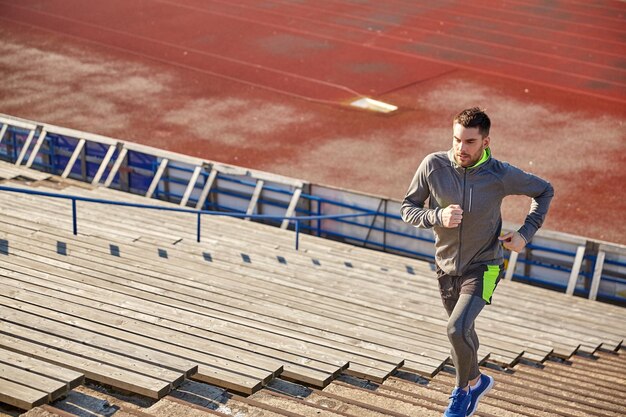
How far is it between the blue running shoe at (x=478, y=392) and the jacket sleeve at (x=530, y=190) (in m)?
1.08

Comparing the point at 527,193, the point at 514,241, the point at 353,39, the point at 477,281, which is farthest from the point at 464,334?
the point at 353,39

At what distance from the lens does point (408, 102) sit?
24766 millimetres

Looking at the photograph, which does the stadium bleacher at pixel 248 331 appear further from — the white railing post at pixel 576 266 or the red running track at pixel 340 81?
the red running track at pixel 340 81

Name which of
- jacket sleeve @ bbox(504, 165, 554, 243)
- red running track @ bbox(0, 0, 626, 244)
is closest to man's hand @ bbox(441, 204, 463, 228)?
jacket sleeve @ bbox(504, 165, 554, 243)

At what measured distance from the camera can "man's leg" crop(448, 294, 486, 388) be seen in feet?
20.2

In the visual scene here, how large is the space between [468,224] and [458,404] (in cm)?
122

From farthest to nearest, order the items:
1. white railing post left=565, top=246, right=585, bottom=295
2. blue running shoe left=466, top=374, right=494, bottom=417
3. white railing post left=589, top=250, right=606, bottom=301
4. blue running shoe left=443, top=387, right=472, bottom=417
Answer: white railing post left=565, top=246, right=585, bottom=295 → white railing post left=589, top=250, right=606, bottom=301 → blue running shoe left=466, top=374, right=494, bottom=417 → blue running shoe left=443, top=387, right=472, bottom=417

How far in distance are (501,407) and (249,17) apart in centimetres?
2614

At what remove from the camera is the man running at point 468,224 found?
6184 mm

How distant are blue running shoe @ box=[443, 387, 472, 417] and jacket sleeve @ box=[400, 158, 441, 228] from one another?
3.83 ft

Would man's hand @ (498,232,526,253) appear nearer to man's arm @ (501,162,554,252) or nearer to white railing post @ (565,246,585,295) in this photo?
man's arm @ (501,162,554,252)

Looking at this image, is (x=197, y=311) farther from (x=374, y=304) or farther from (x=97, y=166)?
(x=97, y=166)

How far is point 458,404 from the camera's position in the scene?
6.25 m

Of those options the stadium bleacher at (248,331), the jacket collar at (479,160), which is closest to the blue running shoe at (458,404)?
the stadium bleacher at (248,331)
